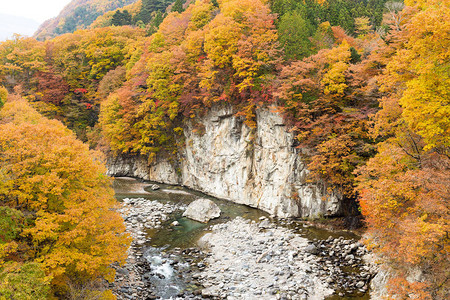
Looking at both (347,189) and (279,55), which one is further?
(279,55)

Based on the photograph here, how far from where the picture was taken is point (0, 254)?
831 centimetres

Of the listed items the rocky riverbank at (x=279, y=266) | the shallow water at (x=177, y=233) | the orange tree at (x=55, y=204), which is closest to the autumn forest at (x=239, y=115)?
the orange tree at (x=55, y=204)

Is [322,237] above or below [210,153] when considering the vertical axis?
Result: below

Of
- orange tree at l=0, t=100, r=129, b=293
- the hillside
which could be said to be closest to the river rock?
orange tree at l=0, t=100, r=129, b=293

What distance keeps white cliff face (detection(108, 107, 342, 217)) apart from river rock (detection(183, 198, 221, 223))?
392 cm

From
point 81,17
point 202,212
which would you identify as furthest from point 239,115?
point 81,17

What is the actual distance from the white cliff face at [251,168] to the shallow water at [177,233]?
139 centimetres

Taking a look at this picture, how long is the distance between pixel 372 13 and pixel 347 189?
99.3ft

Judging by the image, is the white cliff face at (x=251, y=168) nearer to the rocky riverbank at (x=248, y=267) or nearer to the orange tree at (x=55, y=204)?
the rocky riverbank at (x=248, y=267)

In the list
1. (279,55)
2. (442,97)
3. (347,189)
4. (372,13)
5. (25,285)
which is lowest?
(347,189)

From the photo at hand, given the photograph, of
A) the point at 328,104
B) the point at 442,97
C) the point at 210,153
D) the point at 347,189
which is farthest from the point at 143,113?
the point at 442,97

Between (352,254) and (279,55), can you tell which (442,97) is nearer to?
(352,254)

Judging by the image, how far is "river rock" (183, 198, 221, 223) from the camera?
24056 mm

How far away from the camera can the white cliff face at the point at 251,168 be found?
22.1m
